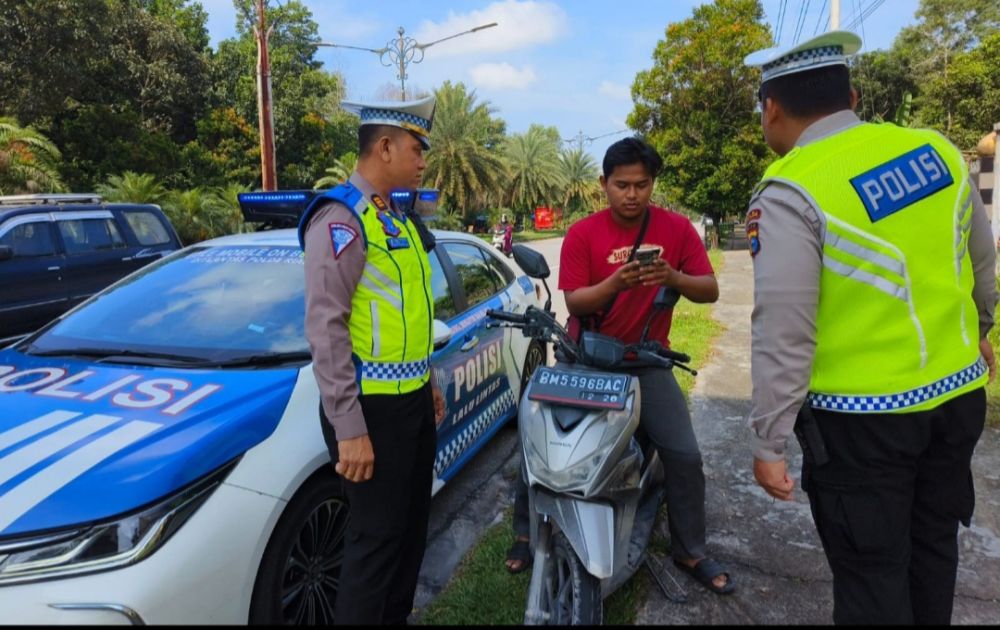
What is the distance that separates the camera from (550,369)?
2338mm

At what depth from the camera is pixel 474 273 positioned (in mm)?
4109

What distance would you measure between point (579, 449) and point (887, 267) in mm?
1029

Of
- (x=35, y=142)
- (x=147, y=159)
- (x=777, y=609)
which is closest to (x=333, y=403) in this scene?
(x=777, y=609)

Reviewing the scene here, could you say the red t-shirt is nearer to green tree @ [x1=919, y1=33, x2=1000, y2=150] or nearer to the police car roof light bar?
the police car roof light bar

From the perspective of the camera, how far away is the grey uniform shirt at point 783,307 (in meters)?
1.58

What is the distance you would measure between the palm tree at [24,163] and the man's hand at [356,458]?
52.0ft

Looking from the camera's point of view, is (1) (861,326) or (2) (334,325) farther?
(2) (334,325)

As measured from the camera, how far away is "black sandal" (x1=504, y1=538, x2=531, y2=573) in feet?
9.00

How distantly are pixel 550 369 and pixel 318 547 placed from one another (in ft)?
3.38

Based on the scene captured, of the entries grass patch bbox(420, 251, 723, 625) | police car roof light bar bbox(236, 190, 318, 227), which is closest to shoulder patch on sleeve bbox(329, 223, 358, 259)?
grass patch bbox(420, 251, 723, 625)

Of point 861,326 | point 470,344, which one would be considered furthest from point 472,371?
point 861,326

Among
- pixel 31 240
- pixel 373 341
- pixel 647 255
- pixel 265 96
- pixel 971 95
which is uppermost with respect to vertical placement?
pixel 971 95

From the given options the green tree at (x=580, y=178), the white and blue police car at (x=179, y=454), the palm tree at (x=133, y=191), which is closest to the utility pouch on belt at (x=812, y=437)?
the white and blue police car at (x=179, y=454)

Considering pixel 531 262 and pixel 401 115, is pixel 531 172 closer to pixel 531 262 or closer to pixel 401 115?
pixel 531 262
